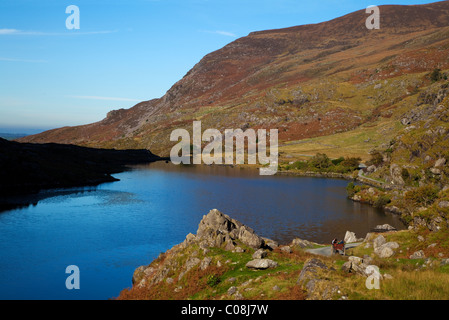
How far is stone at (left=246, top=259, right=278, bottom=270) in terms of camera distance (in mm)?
29422

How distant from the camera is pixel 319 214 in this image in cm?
7969

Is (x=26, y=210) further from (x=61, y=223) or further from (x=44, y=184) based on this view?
(x=44, y=184)

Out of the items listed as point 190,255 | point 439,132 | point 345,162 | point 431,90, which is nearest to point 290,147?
point 345,162

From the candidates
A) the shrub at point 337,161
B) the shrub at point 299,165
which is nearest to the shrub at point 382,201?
the shrub at point 337,161

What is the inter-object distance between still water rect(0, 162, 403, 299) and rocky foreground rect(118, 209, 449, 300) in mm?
11415

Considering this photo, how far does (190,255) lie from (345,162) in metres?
123

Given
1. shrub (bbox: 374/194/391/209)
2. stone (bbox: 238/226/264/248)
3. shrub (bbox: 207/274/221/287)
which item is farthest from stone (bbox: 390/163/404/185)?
shrub (bbox: 207/274/221/287)

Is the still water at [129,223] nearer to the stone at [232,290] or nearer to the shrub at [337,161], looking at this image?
the stone at [232,290]

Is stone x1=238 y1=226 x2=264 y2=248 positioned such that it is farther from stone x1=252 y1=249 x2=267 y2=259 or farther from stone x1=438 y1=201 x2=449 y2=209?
stone x1=438 y1=201 x2=449 y2=209

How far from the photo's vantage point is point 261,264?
29.5 metres

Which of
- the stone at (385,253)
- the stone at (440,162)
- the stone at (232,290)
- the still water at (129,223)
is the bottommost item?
the still water at (129,223)

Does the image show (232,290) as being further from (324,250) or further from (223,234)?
(324,250)

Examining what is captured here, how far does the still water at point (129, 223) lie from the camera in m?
45.9

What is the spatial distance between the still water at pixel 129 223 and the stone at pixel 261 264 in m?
18.5
